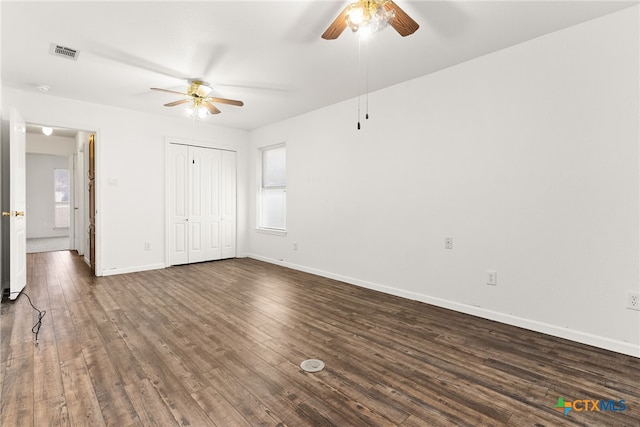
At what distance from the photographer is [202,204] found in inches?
231

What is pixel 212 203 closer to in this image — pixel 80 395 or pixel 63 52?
pixel 63 52

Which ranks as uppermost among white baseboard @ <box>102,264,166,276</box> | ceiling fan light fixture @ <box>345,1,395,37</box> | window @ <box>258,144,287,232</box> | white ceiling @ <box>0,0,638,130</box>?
white ceiling @ <box>0,0,638,130</box>

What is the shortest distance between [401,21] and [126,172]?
469cm

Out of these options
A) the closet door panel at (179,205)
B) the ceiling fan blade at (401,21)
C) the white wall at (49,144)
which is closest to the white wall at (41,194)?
the white wall at (49,144)

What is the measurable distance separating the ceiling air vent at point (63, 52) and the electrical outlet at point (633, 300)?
5.25 meters

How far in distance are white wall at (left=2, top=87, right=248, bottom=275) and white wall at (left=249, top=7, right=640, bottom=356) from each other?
10.5 ft

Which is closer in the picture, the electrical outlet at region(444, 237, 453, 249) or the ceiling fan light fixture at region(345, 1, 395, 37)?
the ceiling fan light fixture at region(345, 1, 395, 37)

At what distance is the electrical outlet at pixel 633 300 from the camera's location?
2.34 meters

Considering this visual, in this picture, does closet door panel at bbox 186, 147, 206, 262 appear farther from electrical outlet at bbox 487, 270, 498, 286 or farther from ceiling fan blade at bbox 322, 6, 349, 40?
electrical outlet at bbox 487, 270, 498, 286

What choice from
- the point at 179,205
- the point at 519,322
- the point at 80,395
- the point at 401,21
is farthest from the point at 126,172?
the point at 519,322

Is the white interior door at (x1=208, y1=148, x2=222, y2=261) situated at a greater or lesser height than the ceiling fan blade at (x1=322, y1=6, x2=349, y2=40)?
lesser

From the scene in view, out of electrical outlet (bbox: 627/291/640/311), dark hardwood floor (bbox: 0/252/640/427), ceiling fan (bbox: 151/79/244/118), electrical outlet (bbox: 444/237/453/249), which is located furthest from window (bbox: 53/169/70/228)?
electrical outlet (bbox: 627/291/640/311)

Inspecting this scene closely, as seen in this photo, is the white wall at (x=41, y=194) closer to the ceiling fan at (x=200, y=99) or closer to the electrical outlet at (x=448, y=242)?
the ceiling fan at (x=200, y=99)

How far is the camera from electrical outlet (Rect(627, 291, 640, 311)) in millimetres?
2340
